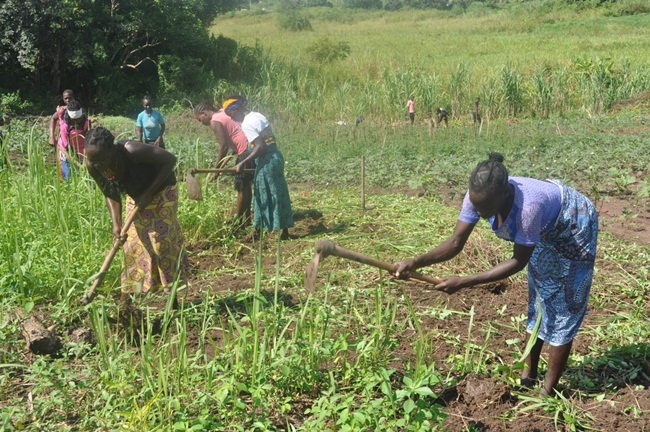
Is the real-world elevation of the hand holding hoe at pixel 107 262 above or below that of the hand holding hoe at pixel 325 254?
below

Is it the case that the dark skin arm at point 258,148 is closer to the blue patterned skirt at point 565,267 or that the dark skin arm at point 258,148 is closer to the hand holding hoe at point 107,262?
the hand holding hoe at point 107,262

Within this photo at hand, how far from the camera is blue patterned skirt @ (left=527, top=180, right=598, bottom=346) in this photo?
295 cm

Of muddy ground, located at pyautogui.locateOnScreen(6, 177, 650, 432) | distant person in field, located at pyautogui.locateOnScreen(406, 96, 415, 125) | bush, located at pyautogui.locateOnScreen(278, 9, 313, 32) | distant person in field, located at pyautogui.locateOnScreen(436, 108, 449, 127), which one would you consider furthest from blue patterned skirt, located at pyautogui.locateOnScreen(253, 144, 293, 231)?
bush, located at pyautogui.locateOnScreen(278, 9, 313, 32)

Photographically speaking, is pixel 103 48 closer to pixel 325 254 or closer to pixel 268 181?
pixel 268 181

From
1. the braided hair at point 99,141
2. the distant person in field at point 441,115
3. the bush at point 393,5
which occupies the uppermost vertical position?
the bush at point 393,5

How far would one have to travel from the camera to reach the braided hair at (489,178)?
2703 mm

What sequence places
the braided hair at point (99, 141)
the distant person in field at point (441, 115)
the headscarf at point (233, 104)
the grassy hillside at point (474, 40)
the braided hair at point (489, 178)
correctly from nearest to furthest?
the braided hair at point (489, 178) < the braided hair at point (99, 141) < the headscarf at point (233, 104) < the distant person in field at point (441, 115) < the grassy hillside at point (474, 40)

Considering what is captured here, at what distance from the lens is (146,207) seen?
157 inches

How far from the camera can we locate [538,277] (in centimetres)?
313

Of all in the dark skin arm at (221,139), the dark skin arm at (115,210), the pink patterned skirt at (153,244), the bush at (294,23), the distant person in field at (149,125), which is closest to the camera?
the dark skin arm at (115,210)

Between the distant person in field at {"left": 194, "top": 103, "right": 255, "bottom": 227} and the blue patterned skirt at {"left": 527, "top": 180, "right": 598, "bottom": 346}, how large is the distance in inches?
141

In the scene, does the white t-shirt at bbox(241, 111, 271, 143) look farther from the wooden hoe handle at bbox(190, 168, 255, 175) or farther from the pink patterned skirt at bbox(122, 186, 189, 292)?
the pink patterned skirt at bbox(122, 186, 189, 292)

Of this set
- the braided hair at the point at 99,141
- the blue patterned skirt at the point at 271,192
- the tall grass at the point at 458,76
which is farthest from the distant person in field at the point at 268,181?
the tall grass at the point at 458,76

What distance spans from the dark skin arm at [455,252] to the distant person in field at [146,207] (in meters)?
1.46
